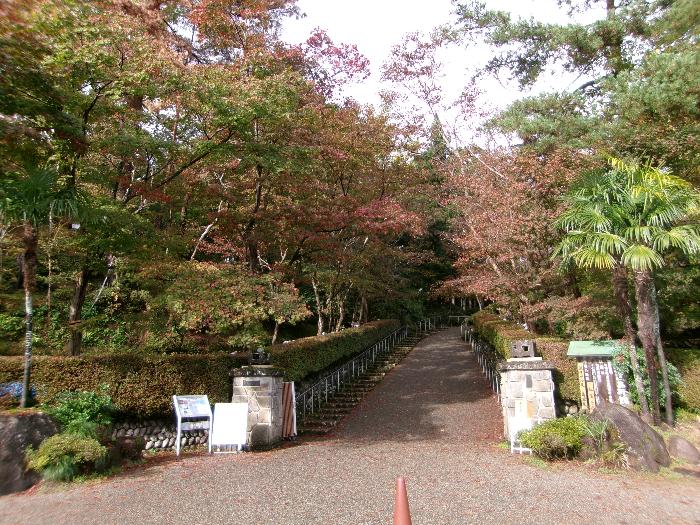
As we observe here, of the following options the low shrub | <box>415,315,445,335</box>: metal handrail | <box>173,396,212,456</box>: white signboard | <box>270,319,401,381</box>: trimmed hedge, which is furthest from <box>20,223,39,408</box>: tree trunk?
A: <box>415,315,445,335</box>: metal handrail

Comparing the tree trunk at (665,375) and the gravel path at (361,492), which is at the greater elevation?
the tree trunk at (665,375)

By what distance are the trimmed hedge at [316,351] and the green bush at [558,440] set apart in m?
5.58

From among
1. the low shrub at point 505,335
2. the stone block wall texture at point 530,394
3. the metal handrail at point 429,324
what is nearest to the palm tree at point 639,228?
the stone block wall texture at point 530,394

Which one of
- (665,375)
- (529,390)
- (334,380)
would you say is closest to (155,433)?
(334,380)

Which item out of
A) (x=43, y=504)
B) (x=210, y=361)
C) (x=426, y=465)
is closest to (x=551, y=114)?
(x=426, y=465)

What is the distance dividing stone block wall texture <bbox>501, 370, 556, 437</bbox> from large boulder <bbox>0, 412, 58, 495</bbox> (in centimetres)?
786

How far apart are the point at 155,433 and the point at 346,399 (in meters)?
6.10

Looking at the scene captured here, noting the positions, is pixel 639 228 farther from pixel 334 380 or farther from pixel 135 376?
pixel 135 376

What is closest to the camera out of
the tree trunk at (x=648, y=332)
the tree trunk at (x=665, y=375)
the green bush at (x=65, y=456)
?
the green bush at (x=65, y=456)

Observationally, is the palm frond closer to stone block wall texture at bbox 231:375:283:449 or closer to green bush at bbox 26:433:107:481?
stone block wall texture at bbox 231:375:283:449

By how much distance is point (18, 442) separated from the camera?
6.77 metres

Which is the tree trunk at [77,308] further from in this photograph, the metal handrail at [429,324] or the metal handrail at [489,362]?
the metal handrail at [429,324]

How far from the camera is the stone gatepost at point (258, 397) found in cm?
952

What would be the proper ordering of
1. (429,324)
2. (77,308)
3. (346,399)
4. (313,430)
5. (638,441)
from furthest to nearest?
(429,324)
(346,399)
(313,430)
(77,308)
(638,441)
